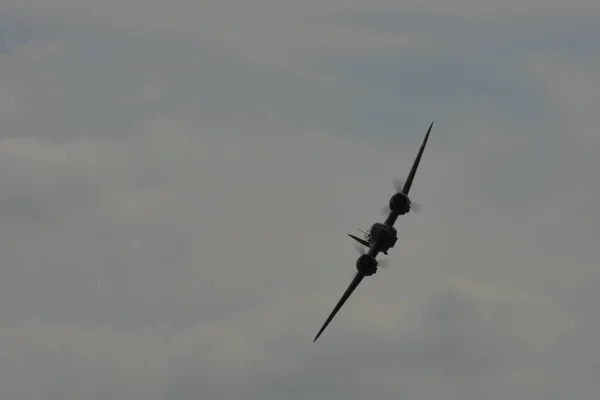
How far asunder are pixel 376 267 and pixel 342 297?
6797mm

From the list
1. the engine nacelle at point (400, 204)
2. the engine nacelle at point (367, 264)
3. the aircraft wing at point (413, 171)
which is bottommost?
the engine nacelle at point (367, 264)

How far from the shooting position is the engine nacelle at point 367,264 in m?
118

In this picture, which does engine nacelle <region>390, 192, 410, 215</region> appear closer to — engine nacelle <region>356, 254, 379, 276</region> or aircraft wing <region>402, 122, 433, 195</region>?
aircraft wing <region>402, 122, 433, 195</region>

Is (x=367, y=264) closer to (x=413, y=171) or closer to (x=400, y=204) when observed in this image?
(x=400, y=204)

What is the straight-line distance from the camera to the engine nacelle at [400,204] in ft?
380

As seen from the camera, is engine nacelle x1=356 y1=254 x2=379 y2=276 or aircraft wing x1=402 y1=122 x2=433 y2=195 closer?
aircraft wing x1=402 y1=122 x2=433 y2=195

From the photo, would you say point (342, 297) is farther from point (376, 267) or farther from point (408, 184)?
point (408, 184)

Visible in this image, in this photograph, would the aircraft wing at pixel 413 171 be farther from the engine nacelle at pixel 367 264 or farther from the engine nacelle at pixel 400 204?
the engine nacelle at pixel 367 264

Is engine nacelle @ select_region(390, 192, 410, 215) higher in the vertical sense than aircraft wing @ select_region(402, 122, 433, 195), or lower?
lower

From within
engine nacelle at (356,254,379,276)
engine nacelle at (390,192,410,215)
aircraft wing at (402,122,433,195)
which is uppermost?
aircraft wing at (402,122,433,195)

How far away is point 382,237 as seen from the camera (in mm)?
113750

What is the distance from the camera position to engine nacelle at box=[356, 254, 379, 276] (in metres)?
118

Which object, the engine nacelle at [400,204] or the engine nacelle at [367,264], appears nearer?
the engine nacelle at [400,204]

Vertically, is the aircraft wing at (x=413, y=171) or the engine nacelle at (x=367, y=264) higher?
the aircraft wing at (x=413, y=171)
